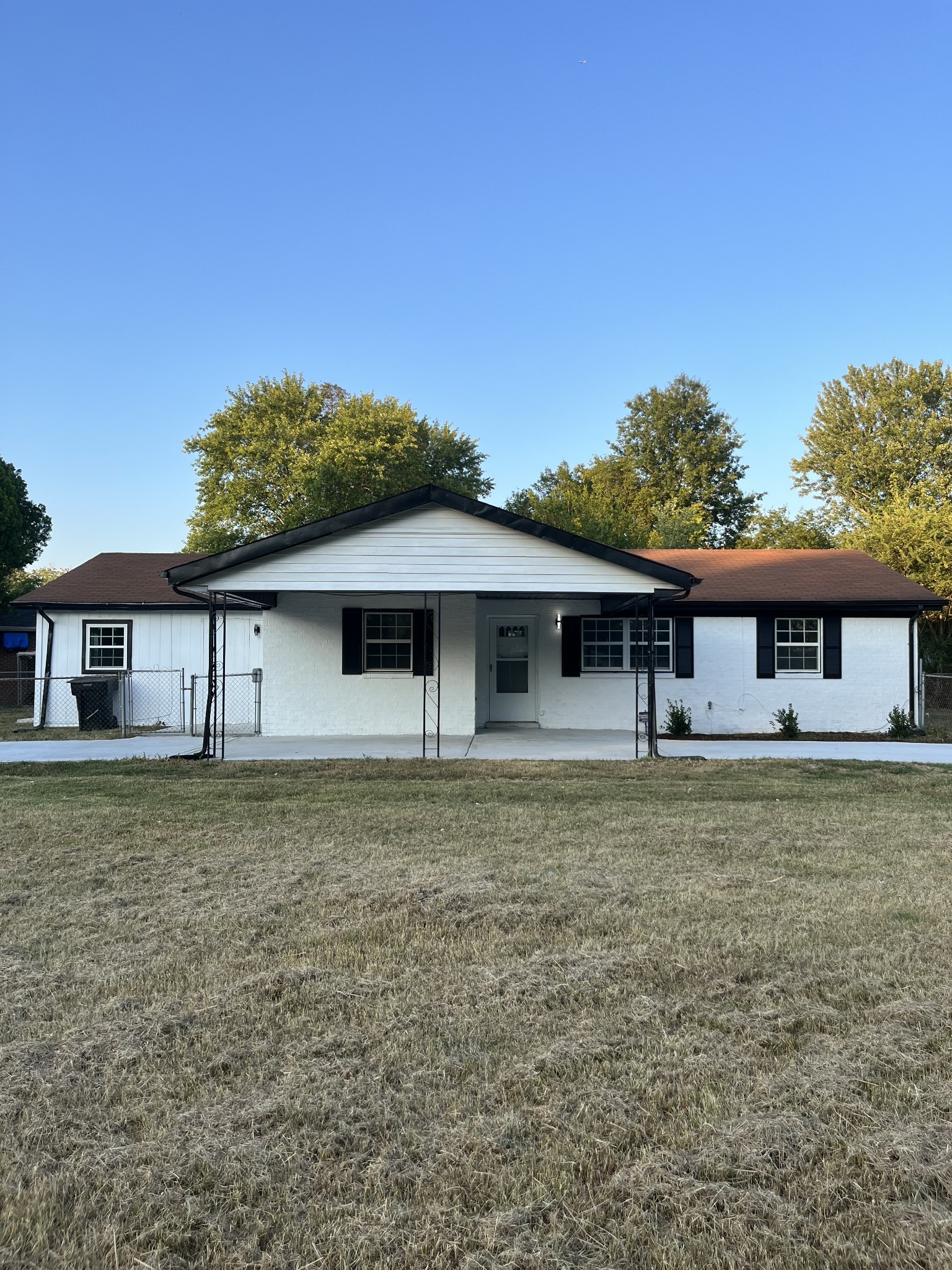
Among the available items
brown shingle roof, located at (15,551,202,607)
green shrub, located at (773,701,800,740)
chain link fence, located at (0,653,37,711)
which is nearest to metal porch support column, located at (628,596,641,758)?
green shrub, located at (773,701,800,740)

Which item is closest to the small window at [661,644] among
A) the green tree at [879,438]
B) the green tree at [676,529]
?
the green tree at [676,529]

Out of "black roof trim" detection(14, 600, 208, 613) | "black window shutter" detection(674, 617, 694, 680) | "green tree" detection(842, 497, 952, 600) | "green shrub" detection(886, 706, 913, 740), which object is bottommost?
"green shrub" detection(886, 706, 913, 740)

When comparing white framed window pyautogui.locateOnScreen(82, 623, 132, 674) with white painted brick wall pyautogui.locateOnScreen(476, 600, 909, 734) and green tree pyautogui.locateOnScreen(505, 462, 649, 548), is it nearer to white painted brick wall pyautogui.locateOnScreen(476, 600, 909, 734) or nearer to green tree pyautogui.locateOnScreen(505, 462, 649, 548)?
white painted brick wall pyautogui.locateOnScreen(476, 600, 909, 734)

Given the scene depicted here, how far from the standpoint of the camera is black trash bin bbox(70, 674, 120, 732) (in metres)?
16.5

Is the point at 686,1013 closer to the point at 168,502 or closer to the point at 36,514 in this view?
the point at 168,502

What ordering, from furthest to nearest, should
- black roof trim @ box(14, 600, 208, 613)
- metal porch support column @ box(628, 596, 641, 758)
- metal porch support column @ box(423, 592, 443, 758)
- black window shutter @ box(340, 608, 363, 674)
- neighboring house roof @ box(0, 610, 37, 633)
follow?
neighboring house roof @ box(0, 610, 37, 633)
black roof trim @ box(14, 600, 208, 613)
black window shutter @ box(340, 608, 363, 674)
metal porch support column @ box(423, 592, 443, 758)
metal porch support column @ box(628, 596, 641, 758)

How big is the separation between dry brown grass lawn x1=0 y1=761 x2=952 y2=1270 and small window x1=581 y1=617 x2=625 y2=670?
31.8ft

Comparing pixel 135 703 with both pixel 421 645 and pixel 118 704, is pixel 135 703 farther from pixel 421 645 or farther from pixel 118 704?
pixel 421 645

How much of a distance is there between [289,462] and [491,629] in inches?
822

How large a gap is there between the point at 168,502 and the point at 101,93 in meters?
→ 22.8

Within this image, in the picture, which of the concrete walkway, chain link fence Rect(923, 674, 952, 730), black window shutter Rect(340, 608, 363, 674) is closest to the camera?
the concrete walkway

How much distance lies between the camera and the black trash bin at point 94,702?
650 inches

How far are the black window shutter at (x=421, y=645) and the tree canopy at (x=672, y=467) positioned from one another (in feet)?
95.7

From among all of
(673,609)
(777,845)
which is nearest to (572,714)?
(673,609)
